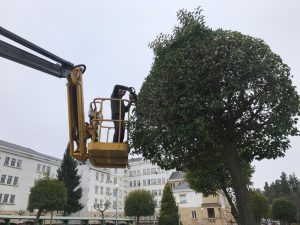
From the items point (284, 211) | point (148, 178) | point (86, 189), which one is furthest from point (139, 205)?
Result: point (148, 178)

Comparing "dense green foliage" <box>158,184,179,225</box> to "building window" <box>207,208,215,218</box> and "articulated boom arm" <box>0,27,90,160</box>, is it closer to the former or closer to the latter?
"building window" <box>207,208,215,218</box>

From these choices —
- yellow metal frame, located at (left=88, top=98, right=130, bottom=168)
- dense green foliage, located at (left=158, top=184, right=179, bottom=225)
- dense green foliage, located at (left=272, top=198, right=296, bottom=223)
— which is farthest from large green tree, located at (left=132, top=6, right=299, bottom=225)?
dense green foliage, located at (left=272, top=198, right=296, bottom=223)

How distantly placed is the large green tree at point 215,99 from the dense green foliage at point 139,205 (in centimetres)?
5219

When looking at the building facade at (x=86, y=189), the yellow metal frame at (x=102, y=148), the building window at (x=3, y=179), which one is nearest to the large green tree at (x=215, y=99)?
the yellow metal frame at (x=102, y=148)

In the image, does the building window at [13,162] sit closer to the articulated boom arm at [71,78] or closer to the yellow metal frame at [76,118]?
the articulated boom arm at [71,78]

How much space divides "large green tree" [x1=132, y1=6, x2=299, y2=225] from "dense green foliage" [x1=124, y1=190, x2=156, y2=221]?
52187 millimetres

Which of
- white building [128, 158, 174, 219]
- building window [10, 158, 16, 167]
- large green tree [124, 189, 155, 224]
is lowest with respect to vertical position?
large green tree [124, 189, 155, 224]

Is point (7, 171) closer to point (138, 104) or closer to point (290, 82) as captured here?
point (138, 104)

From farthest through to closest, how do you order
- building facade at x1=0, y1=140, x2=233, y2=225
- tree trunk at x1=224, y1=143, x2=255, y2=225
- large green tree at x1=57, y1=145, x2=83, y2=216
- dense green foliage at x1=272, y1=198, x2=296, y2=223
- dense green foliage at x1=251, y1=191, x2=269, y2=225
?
large green tree at x1=57, y1=145, x2=83, y2=216
building facade at x1=0, y1=140, x2=233, y2=225
dense green foliage at x1=272, y1=198, x2=296, y2=223
dense green foliage at x1=251, y1=191, x2=269, y2=225
tree trunk at x1=224, y1=143, x2=255, y2=225

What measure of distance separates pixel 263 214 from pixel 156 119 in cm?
4242

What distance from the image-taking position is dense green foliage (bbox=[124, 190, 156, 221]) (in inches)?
2527

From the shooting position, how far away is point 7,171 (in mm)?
55719

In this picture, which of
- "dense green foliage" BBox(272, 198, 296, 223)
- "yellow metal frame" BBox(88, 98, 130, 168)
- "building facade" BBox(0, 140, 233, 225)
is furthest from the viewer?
"building facade" BBox(0, 140, 233, 225)

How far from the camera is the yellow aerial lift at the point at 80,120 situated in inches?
404
